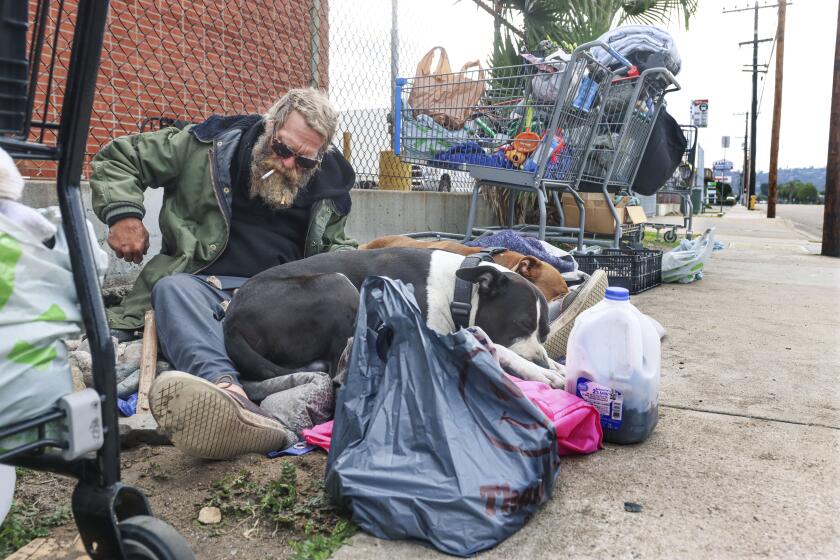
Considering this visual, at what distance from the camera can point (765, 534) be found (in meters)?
1.68

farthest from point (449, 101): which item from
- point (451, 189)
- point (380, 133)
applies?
point (451, 189)

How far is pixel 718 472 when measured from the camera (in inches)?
80.7

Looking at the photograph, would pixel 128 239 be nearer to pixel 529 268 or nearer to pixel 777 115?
pixel 529 268

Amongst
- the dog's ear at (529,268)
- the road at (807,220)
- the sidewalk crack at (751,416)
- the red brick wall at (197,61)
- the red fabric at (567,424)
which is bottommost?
the road at (807,220)

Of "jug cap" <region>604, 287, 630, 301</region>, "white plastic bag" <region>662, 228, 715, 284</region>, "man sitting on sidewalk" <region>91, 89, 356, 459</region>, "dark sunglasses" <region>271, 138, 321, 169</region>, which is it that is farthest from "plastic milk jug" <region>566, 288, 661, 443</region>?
"white plastic bag" <region>662, 228, 715, 284</region>

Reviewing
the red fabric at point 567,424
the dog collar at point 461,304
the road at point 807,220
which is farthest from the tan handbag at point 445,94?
the road at point 807,220

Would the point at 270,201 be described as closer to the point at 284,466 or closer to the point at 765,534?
the point at 284,466

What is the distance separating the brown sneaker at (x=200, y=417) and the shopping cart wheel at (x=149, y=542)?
2.48ft

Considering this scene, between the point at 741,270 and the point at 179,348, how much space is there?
626cm

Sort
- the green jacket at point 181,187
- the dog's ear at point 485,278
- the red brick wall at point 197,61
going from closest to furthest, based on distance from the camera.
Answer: the dog's ear at point 485,278 < the green jacket at point 181,187 < the red brick wall at point 197,61

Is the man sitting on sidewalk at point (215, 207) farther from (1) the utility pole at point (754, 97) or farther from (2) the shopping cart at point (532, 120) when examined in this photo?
(1) the utility pole at point (754, 97)

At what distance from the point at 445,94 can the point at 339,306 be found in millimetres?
3249

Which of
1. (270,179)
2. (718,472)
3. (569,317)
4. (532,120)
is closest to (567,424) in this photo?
(718,472)

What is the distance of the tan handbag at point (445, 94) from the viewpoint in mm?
5402
